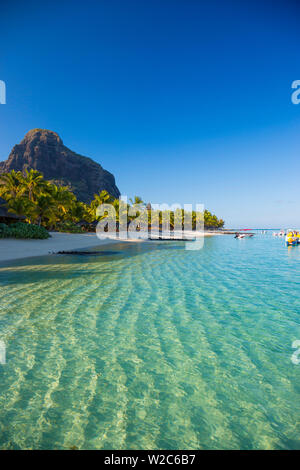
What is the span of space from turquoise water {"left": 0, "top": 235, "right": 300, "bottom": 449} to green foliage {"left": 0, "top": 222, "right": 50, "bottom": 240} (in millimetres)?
21506

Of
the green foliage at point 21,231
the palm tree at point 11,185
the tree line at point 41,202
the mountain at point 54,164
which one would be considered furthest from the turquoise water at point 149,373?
the mountain at point 54,164

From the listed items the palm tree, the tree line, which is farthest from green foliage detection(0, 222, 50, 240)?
the palm tree

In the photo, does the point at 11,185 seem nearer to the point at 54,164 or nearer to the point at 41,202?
the point at 41,202

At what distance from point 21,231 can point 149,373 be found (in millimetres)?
28383

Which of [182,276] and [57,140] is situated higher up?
[57,140]

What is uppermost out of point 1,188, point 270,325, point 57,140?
point 57,140

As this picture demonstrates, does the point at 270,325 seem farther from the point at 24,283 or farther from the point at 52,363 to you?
the point at 24,283

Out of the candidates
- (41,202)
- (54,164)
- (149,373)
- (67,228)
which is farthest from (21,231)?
(54,164)

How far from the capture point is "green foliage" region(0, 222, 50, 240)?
2589cm

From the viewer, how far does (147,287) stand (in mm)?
9758

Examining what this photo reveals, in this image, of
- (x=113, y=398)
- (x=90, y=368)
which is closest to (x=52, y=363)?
(x=90, y=368)

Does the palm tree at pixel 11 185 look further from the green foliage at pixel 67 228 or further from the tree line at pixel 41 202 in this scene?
the green foliage at pixel 67 228

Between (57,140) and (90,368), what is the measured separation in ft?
551

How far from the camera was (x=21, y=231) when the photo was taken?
88.6 feet
